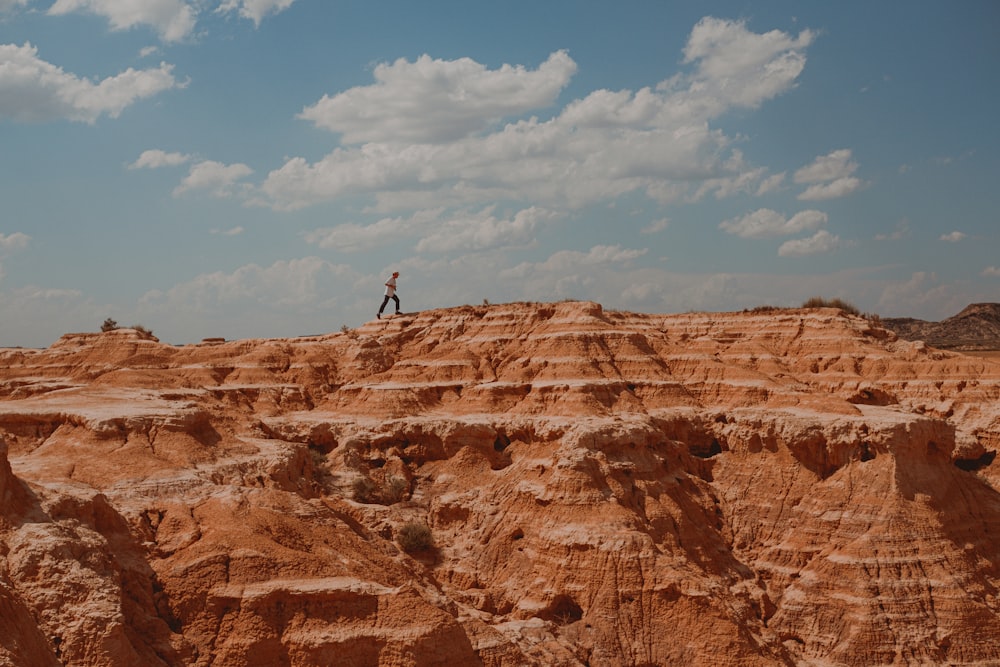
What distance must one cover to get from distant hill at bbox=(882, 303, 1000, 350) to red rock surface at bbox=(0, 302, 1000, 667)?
2096 inches

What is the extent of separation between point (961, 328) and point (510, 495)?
262ft

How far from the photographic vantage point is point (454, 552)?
29031 millimetres

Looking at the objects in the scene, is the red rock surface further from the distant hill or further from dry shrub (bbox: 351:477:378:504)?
the distant hill

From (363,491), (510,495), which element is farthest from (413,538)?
(510,495)

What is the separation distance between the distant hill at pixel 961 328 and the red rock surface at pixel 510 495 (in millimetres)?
53250

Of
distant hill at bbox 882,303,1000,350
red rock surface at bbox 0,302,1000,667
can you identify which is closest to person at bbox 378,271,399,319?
red rock surface at bbox 0,302,1000,667

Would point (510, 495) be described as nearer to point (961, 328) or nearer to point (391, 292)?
point (391, 292)

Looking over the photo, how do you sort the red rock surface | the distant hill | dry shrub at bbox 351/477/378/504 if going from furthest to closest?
the distant hill → dry shrub at bbox 351/477/378/504 → the red rock surface

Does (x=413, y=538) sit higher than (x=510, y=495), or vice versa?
(x=510, y=495)

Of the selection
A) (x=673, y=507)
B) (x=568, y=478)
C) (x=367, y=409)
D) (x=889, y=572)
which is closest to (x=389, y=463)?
(x=367, y=409)

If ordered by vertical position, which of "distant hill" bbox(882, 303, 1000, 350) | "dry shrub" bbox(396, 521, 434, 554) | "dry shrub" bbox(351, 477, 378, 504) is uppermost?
"distant hill" bbox(882, 303, 1000, 350)

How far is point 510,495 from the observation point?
29688 millimetres

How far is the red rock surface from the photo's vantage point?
1733 cm

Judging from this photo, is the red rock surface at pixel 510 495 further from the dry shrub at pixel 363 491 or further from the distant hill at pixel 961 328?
the distant hill at pixel 961 328
